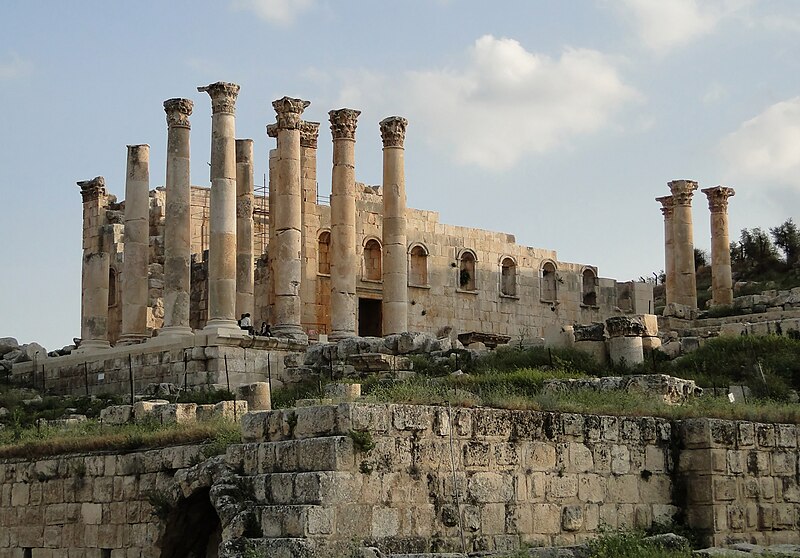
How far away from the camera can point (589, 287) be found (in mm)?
50250

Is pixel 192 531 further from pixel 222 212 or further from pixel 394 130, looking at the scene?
pixel 394 130

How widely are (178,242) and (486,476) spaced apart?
22.2m

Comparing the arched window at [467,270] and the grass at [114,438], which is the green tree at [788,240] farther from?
the grass at [114,438]

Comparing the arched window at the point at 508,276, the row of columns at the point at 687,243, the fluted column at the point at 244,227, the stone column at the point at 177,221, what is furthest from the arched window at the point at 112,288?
the row of columns at the point at 687,243

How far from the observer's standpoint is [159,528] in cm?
1627

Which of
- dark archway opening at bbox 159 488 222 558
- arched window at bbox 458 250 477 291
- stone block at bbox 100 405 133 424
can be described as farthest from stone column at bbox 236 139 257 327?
dark archway opening at bbox 159 488 222 558

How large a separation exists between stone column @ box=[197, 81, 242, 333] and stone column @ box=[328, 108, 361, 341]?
3768 mm

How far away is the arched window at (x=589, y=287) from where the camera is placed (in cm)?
5012

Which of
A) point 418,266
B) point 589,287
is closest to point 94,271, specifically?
point 418,266

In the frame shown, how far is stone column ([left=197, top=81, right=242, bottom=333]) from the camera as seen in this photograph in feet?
112

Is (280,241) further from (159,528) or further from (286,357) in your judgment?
(159,528)

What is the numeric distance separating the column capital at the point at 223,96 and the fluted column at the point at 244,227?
428 cm

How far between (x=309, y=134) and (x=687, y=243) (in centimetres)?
1460

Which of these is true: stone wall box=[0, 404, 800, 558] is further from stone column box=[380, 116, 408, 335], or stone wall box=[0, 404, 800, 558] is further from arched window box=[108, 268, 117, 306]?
arched window box=[108, 268, 117, 306]
